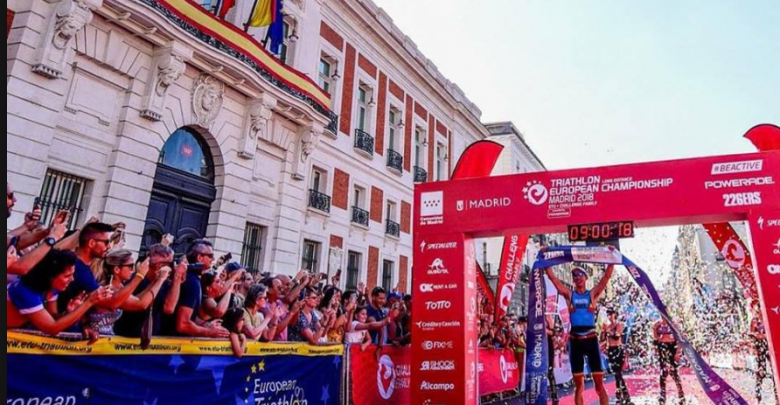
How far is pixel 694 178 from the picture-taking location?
26.0 feet

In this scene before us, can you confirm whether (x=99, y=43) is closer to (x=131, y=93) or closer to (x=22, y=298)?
(x=131, y=93)

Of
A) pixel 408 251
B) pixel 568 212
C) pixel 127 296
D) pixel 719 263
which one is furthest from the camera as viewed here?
pixel 719 263

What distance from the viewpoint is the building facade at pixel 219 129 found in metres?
9.71

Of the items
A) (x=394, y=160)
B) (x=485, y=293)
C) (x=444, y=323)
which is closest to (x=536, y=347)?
(x=444, y=323)

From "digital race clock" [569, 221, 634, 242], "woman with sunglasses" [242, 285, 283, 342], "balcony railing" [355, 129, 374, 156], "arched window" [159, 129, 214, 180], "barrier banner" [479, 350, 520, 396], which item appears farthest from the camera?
"balcony railing" [355, 129, 374, 156]

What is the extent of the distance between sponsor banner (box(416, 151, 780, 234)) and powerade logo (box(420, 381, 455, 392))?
9.05 ft

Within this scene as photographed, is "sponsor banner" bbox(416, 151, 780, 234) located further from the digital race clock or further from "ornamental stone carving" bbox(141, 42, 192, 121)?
"ornamental stone carving" bbox(141, 42, 192, 121)

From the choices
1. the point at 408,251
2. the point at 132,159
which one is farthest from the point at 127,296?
the point at 408,251

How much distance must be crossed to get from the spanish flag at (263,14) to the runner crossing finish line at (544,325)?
10.6 meters

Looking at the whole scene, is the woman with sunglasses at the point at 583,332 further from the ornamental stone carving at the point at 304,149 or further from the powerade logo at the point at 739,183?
the ornamental stone carving at the point at 304,149

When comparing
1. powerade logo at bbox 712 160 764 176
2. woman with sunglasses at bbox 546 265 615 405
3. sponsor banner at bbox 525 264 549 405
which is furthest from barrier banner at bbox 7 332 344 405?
powerade logo at bbox 712 160 764 176

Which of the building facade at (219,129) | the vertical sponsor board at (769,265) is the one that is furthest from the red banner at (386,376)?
the building facade at (219,129)

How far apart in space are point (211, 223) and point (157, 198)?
1.62 meters

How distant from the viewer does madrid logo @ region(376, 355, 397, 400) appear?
8.35 metres
